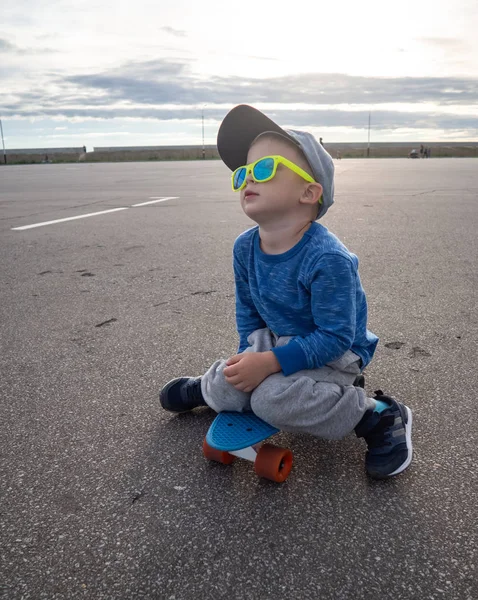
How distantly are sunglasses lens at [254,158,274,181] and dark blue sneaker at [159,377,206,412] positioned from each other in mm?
739

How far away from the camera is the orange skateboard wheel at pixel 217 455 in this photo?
5.75 feet

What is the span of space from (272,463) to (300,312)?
500mm

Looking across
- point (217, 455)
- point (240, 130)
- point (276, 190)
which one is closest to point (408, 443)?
point (217, 455)

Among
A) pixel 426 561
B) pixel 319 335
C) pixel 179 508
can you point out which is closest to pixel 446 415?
pixel 319 335

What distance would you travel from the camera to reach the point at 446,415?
204 centimetres

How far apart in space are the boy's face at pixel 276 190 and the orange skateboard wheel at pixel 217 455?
0.69 m

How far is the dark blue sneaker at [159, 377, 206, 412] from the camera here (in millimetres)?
2072

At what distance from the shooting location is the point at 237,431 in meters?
1.80

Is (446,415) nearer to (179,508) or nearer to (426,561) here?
(426,561)

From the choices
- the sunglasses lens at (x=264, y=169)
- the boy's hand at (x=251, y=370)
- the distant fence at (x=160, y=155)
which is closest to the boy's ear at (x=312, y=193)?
the sunglasses lens at (x=264, y=169)

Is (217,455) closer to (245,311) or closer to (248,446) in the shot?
(248,446)

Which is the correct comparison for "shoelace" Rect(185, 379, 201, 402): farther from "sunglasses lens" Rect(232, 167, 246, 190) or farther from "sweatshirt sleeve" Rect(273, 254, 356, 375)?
"sunglasses lens" Rect(232, 167, 246, 190)

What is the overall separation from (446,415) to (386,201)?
294 inches

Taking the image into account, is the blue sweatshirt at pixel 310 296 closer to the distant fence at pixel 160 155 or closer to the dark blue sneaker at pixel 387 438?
the dark blue sneaker at pixel 387 438
